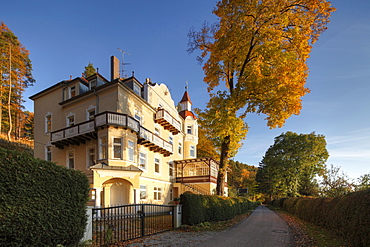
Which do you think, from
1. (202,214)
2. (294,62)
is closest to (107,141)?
(202,214)

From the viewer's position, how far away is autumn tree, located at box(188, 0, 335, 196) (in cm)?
1048

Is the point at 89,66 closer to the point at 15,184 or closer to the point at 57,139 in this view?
the point at 57,139

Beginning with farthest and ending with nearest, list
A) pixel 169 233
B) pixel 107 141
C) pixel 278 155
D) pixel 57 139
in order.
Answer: pixel 278 155 → pixel 57 139 → pixel 107 141 → pixel 169 233

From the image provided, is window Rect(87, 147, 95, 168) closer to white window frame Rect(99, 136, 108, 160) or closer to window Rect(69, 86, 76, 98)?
white window frame Rect(99, 136, 108, 160)

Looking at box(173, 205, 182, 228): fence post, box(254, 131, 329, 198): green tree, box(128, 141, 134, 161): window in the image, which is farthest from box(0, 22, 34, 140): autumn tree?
box(254, 131, 329, 198): green tree

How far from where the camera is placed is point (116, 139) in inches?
682

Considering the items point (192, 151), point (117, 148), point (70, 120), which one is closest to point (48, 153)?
point (70, 120)

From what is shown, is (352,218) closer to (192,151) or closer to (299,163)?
(192,151)

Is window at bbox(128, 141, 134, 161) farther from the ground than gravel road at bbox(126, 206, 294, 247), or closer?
farther from the ground

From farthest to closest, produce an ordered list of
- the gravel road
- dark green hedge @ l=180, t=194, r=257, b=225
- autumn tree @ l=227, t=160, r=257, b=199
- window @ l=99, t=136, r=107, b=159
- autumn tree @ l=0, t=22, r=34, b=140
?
autumn tree @ l=227, t=160, r=257, b=199 → autumn tree @ l=0, t=22, r=34, b=140 → window @ l=99, t=136, r=107, b=159 → dark green hedge @ l=180, t=194, r=257, b=225 → the gravel road

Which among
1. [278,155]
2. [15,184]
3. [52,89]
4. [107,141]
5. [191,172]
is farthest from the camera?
[278,155]

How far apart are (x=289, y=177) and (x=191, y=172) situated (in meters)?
19.6

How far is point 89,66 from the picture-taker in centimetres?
4381

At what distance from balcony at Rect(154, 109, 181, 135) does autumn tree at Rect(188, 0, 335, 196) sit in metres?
11.4
